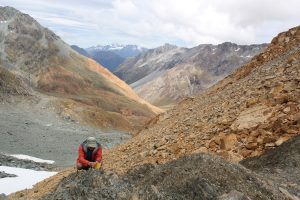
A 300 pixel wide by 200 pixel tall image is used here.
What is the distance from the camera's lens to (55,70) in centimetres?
16038

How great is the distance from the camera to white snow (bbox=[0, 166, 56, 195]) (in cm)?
3550

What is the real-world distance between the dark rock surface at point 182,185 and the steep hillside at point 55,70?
108 metres

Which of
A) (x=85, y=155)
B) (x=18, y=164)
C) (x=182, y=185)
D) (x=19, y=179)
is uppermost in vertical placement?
(x=85, y=155)

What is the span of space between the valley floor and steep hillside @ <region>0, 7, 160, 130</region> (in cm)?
2312

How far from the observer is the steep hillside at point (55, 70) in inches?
5763

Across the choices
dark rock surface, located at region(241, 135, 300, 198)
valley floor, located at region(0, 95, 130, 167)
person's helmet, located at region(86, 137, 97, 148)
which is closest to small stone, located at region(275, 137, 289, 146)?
dark rock surface, located at region(241, 135, 300, 198)

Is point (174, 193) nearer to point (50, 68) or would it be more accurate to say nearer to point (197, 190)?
point (197, 190)

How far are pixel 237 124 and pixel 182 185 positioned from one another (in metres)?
10.5

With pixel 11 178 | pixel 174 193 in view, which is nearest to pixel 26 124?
pixel 11 178

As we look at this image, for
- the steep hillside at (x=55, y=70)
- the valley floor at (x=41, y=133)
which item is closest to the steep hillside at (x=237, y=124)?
the valley floor at (x=41, y=133)

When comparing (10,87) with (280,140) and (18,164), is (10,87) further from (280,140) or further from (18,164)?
(280,140)

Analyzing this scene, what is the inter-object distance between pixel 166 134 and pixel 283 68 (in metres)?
8.51

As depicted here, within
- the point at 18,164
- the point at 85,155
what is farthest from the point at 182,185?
the point at 18,164

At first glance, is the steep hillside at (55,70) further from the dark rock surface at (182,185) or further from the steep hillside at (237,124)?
the dark rock surface at (182,185)
